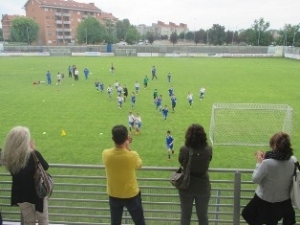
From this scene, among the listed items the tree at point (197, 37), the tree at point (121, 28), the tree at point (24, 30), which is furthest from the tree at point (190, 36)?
the tree at point (24, 30)

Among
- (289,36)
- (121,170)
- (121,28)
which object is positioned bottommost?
(121,170)

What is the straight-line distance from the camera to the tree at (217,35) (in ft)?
342

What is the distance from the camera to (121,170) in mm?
3713

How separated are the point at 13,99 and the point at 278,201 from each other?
895 inches

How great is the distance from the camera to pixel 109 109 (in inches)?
801

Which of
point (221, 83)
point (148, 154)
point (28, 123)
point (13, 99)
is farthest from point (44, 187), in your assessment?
point (221, 83)

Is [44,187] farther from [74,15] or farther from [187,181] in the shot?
[74,15]

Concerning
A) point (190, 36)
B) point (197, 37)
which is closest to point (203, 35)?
point (197, 37)

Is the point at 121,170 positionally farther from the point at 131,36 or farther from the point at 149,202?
the point at 131,36

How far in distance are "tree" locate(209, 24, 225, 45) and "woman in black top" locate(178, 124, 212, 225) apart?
105 m

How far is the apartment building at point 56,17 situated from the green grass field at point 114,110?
225 ft

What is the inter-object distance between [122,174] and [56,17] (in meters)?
107

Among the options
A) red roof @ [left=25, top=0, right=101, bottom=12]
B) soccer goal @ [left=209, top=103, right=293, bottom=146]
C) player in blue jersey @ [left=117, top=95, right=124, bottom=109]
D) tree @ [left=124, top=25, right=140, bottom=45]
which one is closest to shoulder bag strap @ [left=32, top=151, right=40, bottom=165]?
soccer goal @ [left=209, top=103, right=293, bottom=146]

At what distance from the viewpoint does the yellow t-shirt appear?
12.0 ft
